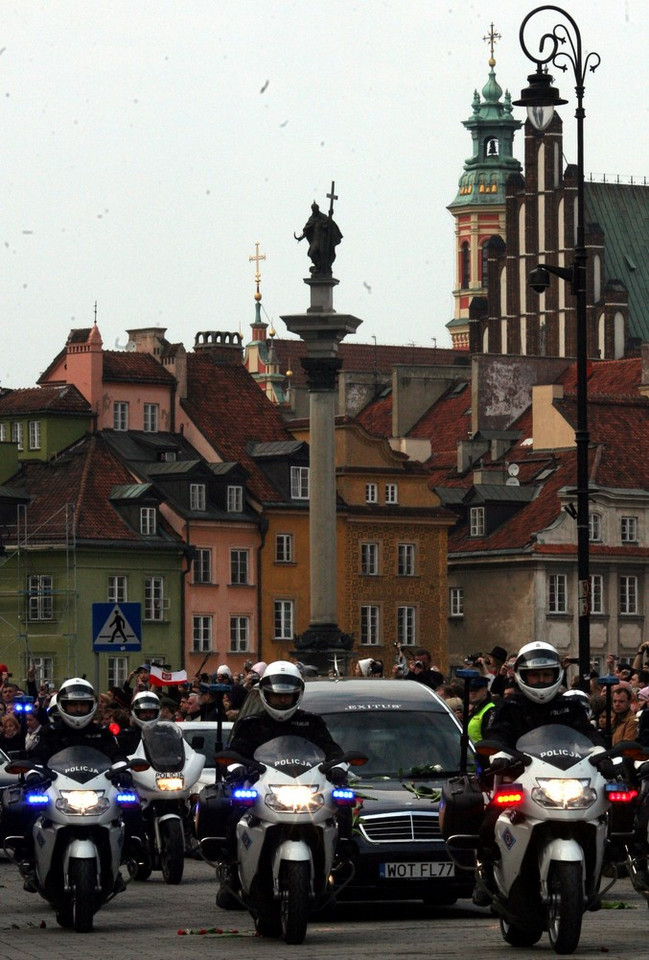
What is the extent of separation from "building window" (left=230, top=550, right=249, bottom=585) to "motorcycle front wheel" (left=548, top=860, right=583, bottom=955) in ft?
218

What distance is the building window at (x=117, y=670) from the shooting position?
74.2m

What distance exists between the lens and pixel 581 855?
13828 mm

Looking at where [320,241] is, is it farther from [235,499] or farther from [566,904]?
[566,904]

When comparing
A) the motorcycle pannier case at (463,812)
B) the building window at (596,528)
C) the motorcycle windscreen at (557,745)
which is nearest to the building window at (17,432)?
the building window at (596,528)

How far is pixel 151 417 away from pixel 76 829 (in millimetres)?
66908

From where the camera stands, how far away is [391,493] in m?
83.8

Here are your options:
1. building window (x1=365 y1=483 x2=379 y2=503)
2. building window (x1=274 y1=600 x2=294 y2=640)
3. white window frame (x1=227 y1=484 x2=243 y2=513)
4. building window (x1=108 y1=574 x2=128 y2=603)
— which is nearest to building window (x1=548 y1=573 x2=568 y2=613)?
building window (x1=365 y1=483 x2=379 y2=503)

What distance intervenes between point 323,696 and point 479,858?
3.56m

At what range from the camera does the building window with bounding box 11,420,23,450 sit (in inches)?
3167

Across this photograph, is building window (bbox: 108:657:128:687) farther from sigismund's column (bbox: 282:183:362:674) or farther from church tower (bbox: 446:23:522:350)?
church tower (bbox: 446:23:522:350)

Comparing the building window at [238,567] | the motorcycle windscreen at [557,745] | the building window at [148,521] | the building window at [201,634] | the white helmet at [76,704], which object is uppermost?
the building window at [148,521]

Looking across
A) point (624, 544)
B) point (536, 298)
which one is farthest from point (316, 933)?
point (536, 298)

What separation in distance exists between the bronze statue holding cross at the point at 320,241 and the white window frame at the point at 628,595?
35.4 meters

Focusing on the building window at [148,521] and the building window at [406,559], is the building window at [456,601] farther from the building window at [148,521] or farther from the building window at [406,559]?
the building window at [148,521]
